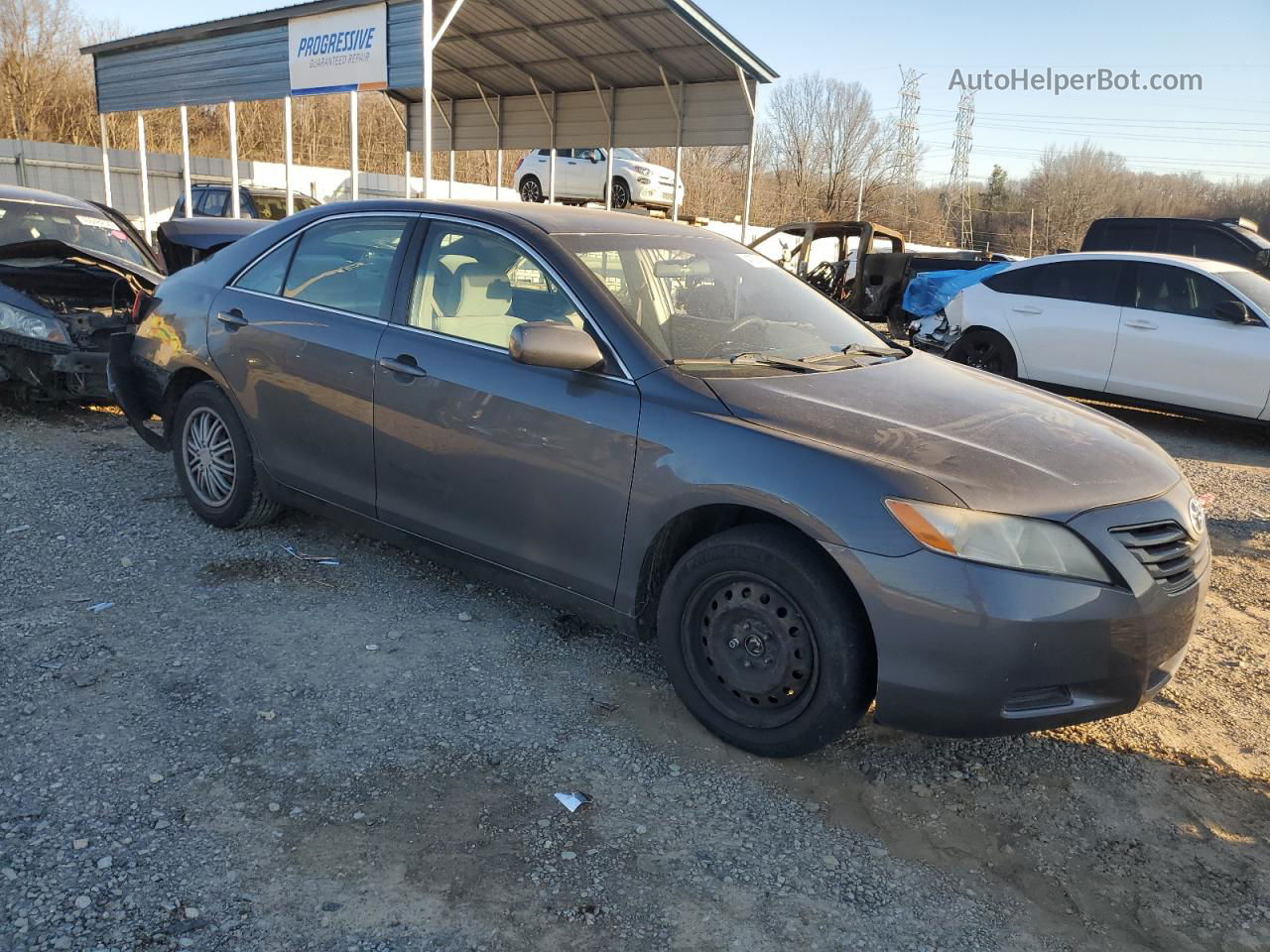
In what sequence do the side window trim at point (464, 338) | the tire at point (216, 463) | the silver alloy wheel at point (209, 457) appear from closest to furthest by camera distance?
the side window trim at point (464, 338)
the tire at point (216, 463)
the silver alloy wheel at point (209, 457)

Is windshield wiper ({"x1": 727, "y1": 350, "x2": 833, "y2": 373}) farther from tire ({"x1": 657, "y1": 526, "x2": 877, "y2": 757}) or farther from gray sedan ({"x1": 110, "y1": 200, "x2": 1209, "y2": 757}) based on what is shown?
tire ({"x1": 657, "y1": 526, "x2": 877, "y2": 757})

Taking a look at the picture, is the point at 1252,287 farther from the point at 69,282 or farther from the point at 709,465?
the point at 69,282

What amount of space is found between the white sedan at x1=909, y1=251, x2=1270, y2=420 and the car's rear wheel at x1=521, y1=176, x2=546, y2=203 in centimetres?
1702

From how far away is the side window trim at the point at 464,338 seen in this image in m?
3.33

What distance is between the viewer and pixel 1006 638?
8.51ft

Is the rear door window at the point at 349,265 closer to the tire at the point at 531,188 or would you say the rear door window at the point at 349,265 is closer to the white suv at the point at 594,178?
the white suv at the point at 594,178

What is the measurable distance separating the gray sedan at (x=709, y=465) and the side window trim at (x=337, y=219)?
17 millimetres

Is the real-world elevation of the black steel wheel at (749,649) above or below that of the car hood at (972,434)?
below

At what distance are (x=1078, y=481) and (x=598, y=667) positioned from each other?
6.07 feet

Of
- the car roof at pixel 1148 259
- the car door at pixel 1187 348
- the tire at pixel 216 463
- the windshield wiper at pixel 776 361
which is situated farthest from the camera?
the car roof at pixel 1148 259

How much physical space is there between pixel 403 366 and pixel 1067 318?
7.29 m

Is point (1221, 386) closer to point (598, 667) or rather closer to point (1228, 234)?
point (1228, 234)

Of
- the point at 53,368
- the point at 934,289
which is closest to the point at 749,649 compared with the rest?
the point at 53,368

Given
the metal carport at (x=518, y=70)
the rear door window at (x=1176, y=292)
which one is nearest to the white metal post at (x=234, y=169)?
the metal carport at (x=518, y=70)
